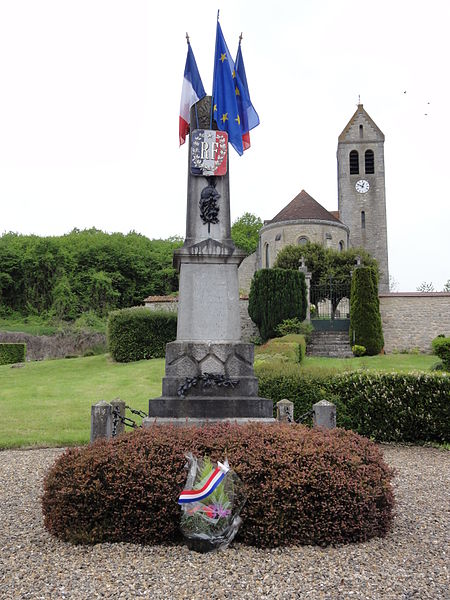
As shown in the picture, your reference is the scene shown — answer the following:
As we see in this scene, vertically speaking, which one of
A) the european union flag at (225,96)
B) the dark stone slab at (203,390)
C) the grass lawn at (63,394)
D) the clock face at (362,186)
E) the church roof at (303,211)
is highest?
the clock face at (362,186)

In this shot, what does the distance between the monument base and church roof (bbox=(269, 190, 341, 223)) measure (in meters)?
33.5

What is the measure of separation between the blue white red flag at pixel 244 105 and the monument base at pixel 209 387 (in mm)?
3045

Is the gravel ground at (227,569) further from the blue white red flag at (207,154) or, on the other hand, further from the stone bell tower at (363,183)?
the stone bell tower at (363,183)

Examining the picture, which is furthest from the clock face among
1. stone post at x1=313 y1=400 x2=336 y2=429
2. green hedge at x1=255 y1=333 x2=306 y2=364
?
stone post at x1=313 y1=400 x2=336 y2=429

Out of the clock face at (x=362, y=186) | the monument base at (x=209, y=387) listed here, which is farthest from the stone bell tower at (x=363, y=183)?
the monument base at (x=209, y=387)

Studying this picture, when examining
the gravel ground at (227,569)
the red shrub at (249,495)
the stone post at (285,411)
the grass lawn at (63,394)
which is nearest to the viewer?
the gravel ground at (227,569)

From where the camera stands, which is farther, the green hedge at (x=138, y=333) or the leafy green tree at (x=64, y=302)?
the leafy green tree at (x=64, y=302)

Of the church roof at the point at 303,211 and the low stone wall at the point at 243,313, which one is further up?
the church roof at the point at 303,211

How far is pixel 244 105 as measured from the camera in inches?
283

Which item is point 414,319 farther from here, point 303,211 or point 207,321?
point 207,321

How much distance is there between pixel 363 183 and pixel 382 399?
133 ft

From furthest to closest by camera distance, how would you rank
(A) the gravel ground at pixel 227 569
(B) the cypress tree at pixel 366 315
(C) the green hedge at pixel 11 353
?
1. (C) the green hedge at pixel 11 353
2. (B) the cypress tree at pixel 366 315
3. (A) the gravel ground at pixel 227 569

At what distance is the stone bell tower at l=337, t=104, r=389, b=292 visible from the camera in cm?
4509

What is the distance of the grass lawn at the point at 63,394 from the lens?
9.20m
